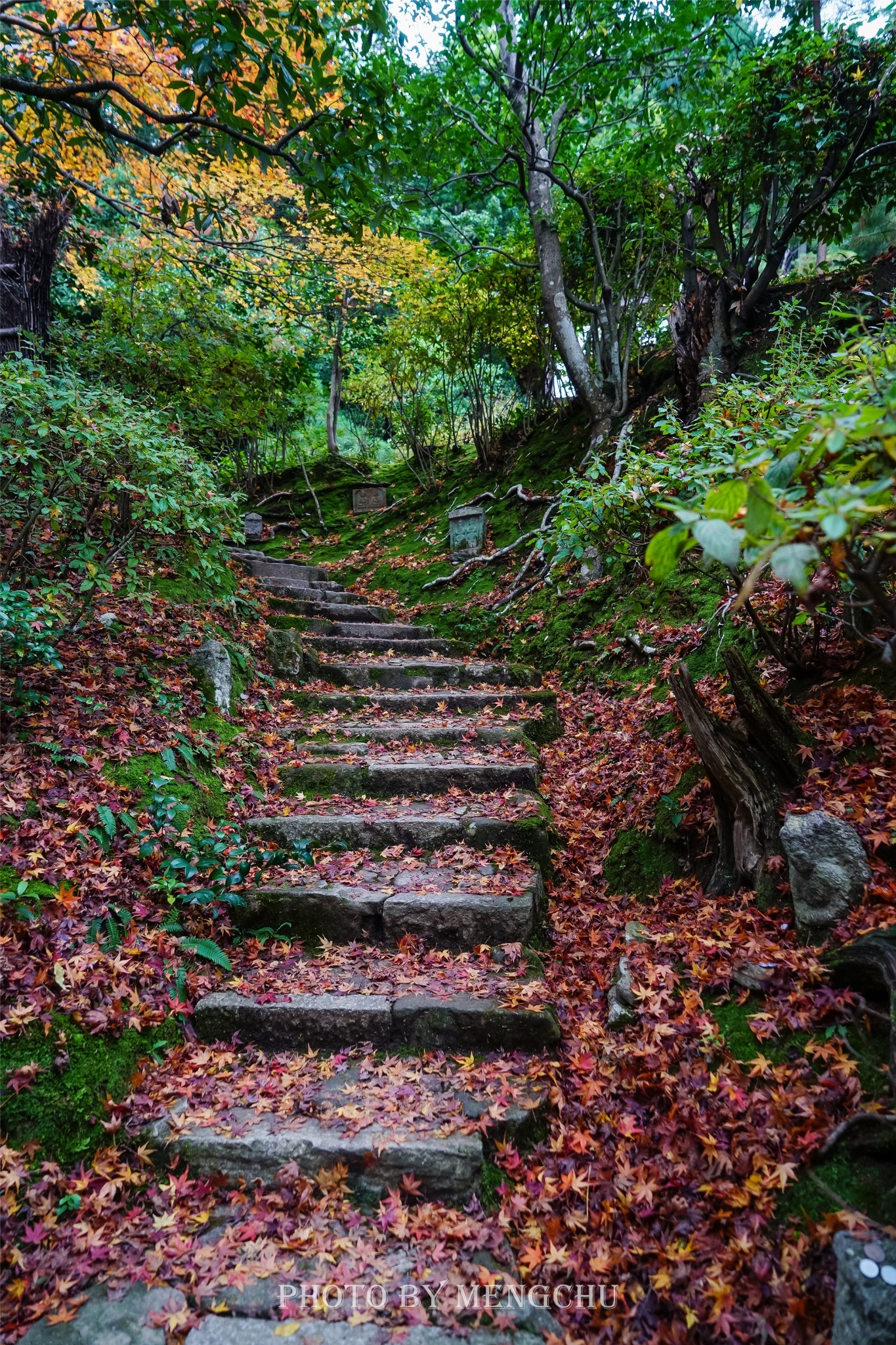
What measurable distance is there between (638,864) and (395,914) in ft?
4.47

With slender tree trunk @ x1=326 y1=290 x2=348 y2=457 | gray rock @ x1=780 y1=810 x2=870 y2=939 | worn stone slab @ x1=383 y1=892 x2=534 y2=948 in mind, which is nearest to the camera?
gray rock @ x1=780 y1=810 x2=870 y2=939

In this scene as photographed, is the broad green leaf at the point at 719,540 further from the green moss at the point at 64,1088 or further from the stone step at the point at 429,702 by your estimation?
the stone step at the point at 429,702

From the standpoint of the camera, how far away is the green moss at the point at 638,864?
11.0 feet

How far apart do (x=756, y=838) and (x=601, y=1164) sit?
1.41 metres

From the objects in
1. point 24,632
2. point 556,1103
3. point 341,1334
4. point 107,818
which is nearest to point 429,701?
point 107,818

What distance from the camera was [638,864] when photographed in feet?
11.5

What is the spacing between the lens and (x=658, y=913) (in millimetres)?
3078

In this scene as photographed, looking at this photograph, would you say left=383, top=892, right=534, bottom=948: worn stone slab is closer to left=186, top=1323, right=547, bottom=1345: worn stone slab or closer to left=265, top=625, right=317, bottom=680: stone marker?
left=186, top=1323, right=547, bottom=1345: worn stone slab

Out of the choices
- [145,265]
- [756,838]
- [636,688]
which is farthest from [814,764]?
[145,265]

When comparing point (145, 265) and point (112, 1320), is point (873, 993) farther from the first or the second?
point (145, 265)

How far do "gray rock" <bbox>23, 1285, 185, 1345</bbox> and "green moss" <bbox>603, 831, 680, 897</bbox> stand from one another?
248cm

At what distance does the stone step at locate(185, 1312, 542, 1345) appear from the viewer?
1.80 m

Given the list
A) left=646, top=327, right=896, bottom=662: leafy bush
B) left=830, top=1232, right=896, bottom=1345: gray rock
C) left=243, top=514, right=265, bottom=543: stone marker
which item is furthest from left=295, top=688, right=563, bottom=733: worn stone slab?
left=243, top=514, right=265, bottom=543: stone marker

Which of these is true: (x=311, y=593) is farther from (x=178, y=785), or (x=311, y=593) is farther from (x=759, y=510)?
(x=759, y=510)
